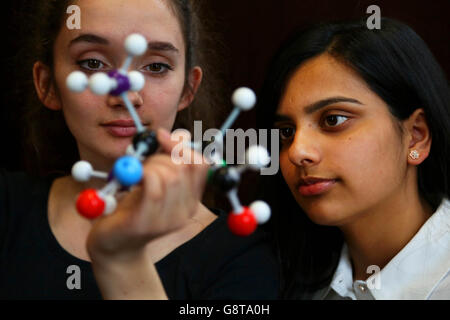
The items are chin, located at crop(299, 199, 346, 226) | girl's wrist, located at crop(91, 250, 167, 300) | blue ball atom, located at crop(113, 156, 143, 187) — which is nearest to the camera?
blue ball atom, located at crop(113, 156, 143, 187)

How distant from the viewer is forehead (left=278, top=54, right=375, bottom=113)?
959 millimetres

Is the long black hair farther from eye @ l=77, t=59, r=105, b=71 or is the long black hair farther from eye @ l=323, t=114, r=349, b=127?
eye @ l=77, t=59, r=105, b=71

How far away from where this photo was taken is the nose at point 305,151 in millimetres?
925

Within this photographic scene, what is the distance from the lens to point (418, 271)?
1.00 m

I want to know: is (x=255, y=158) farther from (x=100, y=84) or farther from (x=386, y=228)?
(x=386, y=228)

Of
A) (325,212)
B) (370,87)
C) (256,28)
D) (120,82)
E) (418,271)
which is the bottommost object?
(418,271)

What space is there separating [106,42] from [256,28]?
0.64 m

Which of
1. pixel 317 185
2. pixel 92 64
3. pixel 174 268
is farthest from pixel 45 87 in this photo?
pixel 317 185

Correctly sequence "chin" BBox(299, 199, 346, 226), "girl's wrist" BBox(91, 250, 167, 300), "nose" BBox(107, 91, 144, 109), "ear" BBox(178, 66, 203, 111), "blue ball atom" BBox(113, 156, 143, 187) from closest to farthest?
"blue ball atom" BBox(113, 156, 143, 187)
"girl's wrist" BBox(91, 250, 167, 300)
"nose" BBox(107, 91, 144, 109)
"chin" BBox(299, 199, 346, 226)
"ear" BBox(178, 66, 203, 111)

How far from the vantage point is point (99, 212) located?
2.01 ft

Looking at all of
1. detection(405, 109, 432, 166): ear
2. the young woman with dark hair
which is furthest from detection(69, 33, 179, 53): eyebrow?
detection(405, 109, 432, 166): ear

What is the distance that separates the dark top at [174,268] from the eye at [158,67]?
0.88 feet
